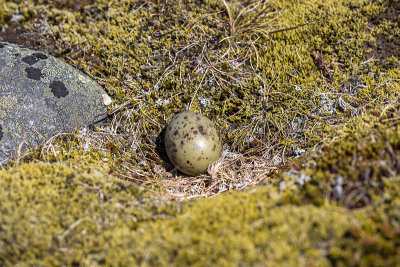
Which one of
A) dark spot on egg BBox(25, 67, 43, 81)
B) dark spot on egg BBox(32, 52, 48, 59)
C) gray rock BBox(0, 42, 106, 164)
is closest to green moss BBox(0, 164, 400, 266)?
gray rock BBox(0, 42, 106, 164)

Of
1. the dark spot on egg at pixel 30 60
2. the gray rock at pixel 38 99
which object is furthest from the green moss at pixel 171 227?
the dark spot on egg at pixel 30 60

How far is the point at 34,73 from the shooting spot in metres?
4.23

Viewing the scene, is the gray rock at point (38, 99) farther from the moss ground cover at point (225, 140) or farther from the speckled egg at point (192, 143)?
the speckled egg at point (192, 143)

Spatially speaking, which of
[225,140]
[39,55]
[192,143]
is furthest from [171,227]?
[39,55]

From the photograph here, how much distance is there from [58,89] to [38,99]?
0.31m

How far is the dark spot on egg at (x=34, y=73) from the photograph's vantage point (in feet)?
13.7

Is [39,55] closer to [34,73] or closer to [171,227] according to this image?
[34,73]

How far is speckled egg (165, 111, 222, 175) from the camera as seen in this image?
375 cm

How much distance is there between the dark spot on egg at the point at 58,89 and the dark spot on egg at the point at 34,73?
0.21m

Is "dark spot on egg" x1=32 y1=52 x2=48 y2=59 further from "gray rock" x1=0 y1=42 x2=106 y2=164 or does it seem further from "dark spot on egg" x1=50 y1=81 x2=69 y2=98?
"dark spot on egg" x1=50 y1=81 x2=69 y2=98

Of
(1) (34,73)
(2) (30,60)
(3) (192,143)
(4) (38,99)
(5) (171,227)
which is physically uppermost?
(2) (30,60)

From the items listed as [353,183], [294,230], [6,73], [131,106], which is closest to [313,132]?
[353,183]

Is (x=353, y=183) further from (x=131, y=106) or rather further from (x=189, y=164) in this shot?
(x=131, y=106)

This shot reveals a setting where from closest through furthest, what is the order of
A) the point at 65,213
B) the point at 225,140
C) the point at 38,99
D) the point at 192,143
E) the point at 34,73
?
the point at 65,213, the point at 192,143, the point at 38,99, the point at 34,73, the point at 225,140
